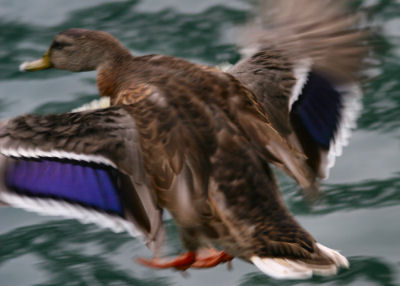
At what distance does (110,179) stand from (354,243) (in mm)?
1540

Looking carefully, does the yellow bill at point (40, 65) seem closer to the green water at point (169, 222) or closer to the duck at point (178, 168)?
the green water at point (169, 222)

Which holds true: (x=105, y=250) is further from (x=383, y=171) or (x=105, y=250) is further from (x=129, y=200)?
(x=383, y=171)

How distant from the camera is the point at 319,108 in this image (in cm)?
441

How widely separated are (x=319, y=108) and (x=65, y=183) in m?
1.26

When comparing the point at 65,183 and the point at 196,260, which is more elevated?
the point at 65,183

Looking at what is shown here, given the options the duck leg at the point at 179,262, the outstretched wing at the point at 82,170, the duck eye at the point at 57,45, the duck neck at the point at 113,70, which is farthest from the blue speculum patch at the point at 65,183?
the duck eye at the point at 57,45

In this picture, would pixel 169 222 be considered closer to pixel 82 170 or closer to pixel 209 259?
pixel 209 259

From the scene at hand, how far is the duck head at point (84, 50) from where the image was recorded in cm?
479

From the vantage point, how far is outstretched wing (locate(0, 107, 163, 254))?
3.72 meters

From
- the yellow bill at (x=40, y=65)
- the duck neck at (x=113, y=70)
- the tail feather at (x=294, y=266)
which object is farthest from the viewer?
the yellow bill at (x=40, y=65)

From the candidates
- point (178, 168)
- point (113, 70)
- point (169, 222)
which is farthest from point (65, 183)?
point (169, 222)

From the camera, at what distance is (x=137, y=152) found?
3.72 metres

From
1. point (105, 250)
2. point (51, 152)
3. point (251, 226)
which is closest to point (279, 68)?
point (251, 226)

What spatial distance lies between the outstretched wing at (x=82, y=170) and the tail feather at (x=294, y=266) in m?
0.43
